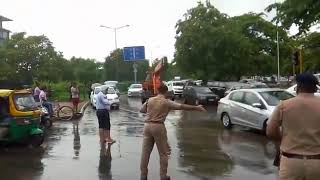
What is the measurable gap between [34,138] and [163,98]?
6261 millimetres

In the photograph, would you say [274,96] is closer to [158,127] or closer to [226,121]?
[226,121]

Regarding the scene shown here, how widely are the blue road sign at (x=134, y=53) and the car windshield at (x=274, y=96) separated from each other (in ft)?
146

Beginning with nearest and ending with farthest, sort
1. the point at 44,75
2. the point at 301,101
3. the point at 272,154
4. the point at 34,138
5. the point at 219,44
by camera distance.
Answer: the point at 301,101 < the point at 272,154 < the point at 34,138 < the point at 219,44 < the point at 44,75

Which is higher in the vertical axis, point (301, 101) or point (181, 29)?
point (181, 29)

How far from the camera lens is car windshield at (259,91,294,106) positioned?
53.7ft

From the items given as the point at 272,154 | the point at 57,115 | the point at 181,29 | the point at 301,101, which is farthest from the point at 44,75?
the point at 301,101

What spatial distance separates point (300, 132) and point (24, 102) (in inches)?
394

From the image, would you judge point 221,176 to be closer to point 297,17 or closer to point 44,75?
point 297,17

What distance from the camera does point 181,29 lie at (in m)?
46.2

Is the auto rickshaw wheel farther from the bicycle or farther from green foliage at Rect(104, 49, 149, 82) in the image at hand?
green foliage at Rect(104, 49, 149, 82)

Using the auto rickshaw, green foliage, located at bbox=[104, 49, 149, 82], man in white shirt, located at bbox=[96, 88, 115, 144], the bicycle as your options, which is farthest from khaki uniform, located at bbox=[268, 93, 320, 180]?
green foliage, located at bbox=[104, 49, 149, 82]

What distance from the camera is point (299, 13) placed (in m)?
14.8

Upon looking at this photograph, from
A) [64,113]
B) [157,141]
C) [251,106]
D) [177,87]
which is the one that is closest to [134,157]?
[157,141]

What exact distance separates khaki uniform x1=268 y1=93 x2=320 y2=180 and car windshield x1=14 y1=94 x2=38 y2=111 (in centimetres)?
961
